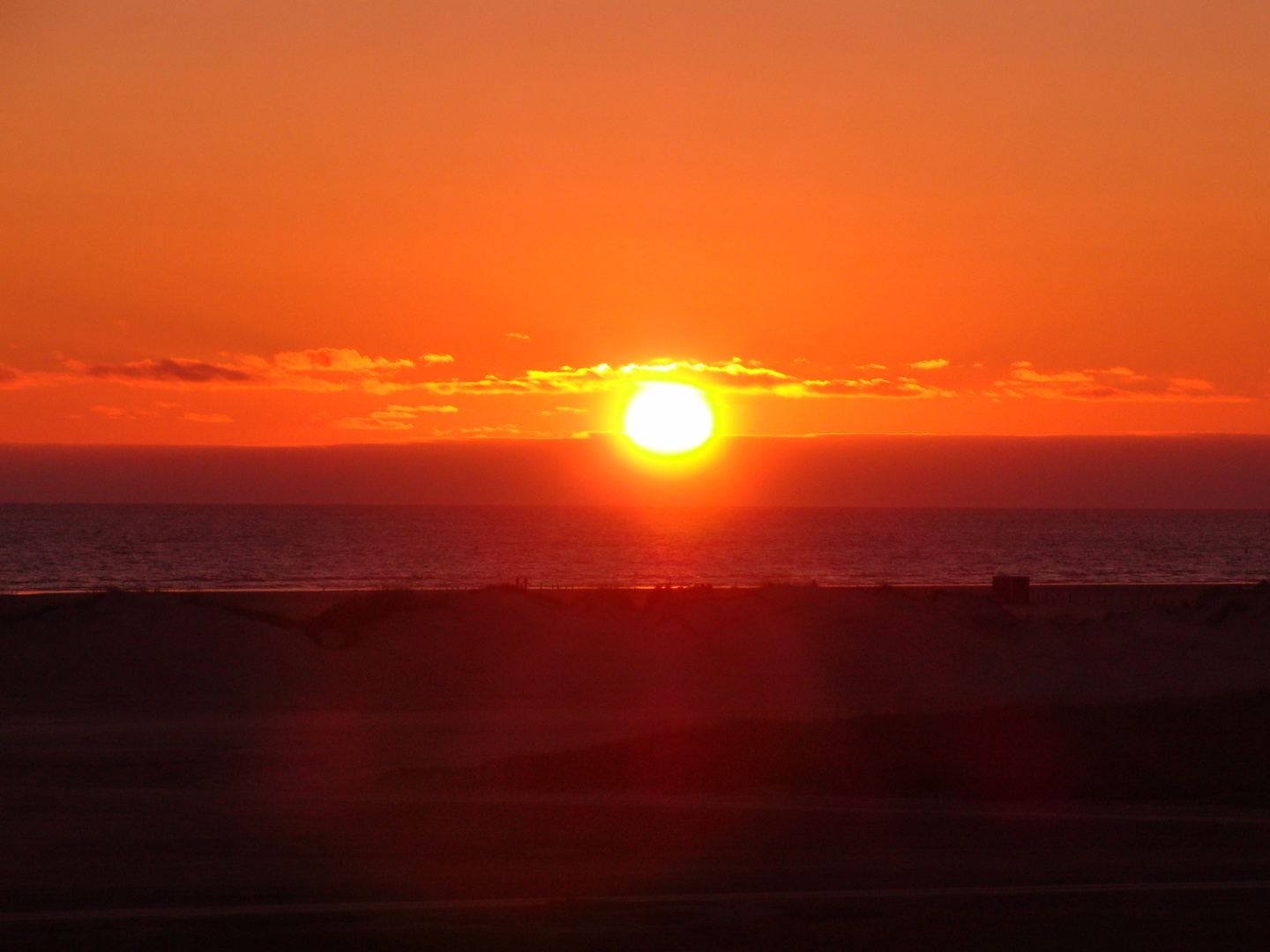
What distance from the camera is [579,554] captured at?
100 m

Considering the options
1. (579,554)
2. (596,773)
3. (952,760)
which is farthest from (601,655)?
(579,554)

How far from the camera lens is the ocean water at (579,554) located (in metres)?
73.8

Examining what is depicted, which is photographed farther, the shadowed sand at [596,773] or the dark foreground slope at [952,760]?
the dark foreground slope at [952,760]

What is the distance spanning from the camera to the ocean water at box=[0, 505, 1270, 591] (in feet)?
242

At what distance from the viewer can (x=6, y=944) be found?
7.39 m

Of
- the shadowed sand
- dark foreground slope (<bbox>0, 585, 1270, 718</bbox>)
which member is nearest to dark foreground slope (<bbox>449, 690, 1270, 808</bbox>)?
the shadowed sand

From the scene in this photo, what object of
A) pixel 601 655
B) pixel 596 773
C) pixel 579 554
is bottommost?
pixel 596 773

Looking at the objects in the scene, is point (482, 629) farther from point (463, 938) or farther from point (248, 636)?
point (463, 938)

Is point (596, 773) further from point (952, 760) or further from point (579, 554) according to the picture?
point (579, 554)

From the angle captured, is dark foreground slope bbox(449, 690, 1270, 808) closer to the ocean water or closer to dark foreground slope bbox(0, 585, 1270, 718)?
dark foreground slope bbox(0, 585, 1270, 718)

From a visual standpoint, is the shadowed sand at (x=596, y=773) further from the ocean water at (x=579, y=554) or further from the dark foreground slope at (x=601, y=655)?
the ocean water at (x=579, y=554)

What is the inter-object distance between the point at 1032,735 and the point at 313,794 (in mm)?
7705

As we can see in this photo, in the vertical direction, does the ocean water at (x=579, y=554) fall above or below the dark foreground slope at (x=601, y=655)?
above

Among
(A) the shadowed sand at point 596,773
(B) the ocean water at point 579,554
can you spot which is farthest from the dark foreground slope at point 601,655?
(B) the ocean water at point 579,554
